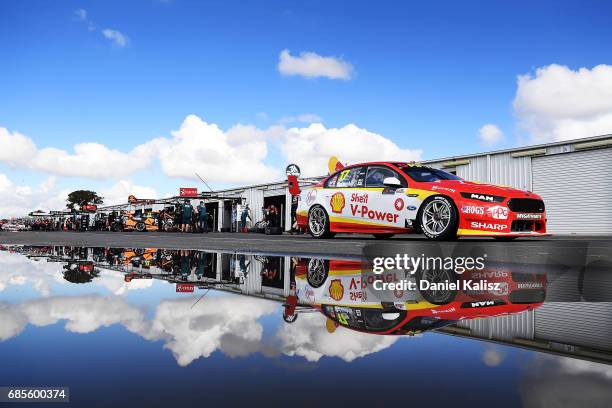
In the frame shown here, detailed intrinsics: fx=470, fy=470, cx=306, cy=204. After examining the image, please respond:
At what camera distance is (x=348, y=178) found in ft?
33.0

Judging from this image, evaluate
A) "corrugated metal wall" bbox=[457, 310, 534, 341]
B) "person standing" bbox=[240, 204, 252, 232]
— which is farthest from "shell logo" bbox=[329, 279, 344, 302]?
"person standing" bbox=[240, 204, 252, 232]

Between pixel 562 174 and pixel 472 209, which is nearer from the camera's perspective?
pixel 472 209

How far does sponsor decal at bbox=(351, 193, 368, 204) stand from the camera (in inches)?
372

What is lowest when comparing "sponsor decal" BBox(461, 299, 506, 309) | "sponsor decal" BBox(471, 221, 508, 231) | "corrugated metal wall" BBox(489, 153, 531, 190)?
"sponsor decal" BBox(461, 299, 506, 309)

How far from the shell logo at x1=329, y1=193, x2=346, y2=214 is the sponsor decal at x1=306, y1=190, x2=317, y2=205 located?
63 centimetres

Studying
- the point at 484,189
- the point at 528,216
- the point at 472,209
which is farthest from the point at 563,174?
the point at 472,209

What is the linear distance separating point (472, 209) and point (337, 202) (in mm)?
3215

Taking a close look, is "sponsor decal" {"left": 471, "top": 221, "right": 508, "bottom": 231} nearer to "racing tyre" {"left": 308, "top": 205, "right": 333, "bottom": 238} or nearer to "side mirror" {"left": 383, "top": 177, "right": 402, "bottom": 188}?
"side mirror" {"left": 383, "top": 177, "right": 402, "bottom": 188}

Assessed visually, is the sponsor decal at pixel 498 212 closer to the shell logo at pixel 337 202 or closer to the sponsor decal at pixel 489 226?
the sponsor decal at pixel 489 226

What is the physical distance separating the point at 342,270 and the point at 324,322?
2.31m

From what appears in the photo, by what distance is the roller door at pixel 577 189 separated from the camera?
18.6 m

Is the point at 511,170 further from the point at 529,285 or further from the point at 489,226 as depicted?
the point at 529,285

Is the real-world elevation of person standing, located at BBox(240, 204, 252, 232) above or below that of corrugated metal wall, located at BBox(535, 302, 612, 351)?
above

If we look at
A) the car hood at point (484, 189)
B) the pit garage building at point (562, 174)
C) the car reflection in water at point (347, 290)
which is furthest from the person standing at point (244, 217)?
the car reflection in water at point (347, 290)
